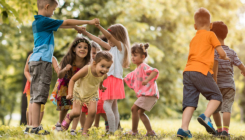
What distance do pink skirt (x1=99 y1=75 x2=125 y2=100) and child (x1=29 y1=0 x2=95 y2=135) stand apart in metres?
1.06

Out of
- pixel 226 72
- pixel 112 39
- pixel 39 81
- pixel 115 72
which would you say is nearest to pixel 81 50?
pixel 112 39

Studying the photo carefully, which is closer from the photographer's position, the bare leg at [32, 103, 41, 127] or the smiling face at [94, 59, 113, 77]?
the bare leg at [32, 103, 41, 127]

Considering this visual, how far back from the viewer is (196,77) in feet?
11.6

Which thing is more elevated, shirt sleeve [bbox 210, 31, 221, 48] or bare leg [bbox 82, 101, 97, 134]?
shirt sleeve [bbox 210, 31, 221, 48]

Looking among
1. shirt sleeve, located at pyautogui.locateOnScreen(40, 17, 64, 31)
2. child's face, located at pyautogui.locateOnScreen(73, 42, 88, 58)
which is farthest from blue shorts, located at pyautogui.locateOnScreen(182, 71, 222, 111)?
shirt sleeve, located at pyautogui.locateOnScreen(40, 17, 64, 31)

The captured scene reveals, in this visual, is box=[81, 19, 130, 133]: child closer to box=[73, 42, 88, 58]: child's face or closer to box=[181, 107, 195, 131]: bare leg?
box=[73, 42, 88, 58]: child's face

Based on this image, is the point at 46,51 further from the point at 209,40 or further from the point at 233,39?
the point at 233,39

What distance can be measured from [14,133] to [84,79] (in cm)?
145

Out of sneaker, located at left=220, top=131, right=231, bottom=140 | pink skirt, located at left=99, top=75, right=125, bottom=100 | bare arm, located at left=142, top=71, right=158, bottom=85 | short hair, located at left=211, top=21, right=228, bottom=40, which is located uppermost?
short hair, located at left=211, top=21, right=228, bottom=40

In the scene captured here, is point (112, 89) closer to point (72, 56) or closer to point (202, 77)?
point (72, 56)

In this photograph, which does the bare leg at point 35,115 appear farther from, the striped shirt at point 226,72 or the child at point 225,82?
the striped shirt at point 226,72

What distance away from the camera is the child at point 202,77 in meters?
3.48

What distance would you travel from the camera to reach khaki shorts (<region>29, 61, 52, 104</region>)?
12.0 ft

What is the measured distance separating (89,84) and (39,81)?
804 mm
